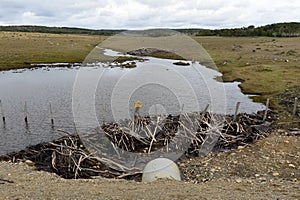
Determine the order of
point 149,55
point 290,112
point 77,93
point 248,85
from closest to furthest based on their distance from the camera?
point 290,112
point 77,93
point 248,85
point 149,55

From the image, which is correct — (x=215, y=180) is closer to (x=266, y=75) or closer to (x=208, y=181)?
(x=208, y=181)

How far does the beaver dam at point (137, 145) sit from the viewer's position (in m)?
16.7

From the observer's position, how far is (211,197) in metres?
11.0

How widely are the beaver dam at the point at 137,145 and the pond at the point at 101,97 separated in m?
2.69

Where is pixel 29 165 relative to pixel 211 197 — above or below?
below

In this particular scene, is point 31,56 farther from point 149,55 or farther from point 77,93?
point 77,93

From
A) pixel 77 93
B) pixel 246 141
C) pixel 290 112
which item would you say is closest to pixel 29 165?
pixel 246 141

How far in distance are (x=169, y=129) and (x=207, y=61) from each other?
46099mm

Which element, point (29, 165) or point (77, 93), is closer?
point (29, 165)

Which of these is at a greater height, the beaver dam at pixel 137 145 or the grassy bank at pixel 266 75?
the grassy bank at pixel 266 75

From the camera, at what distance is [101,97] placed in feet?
113

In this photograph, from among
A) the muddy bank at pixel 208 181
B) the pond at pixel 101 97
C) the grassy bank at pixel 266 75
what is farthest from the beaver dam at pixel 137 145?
the grassy bank at pixel 266 75

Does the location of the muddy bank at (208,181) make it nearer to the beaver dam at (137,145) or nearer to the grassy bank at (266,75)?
the beaver dam at (137,145)

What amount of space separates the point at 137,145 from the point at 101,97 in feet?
50.4
